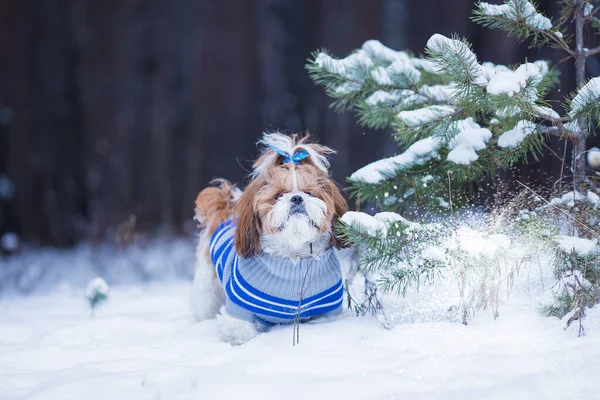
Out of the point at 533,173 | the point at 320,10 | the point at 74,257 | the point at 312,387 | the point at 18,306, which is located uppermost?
the point at 320,10

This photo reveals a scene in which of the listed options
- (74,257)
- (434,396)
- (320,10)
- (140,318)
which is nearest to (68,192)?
(74,257)

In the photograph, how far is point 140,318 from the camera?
3.66 meters

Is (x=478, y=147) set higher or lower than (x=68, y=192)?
higher

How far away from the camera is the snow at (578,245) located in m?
2.36

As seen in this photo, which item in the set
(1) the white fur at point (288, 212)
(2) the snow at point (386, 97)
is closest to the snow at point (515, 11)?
(2) the snow at point (386, 97)

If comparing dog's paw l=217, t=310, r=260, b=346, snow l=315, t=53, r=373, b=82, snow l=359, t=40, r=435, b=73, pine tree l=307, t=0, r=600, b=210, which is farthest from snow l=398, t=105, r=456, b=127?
dog's paw l=217, t=310, r=260, b=346

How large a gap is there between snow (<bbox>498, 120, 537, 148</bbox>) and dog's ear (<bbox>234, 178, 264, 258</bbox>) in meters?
1.23

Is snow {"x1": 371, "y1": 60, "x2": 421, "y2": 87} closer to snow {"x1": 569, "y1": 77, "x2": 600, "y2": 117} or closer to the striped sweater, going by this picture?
snow {"x1": 569, "y1": 77, "x2": 600, "y2": 117}

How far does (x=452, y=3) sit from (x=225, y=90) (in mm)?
4555

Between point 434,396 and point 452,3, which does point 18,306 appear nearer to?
point 434,396

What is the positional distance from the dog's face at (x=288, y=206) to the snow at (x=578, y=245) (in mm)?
1091

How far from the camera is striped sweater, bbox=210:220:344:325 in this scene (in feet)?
9.64

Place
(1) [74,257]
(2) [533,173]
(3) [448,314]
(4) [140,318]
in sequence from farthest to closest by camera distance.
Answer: (1) [74,257], (4) [140,318], (2) [533,173], (3) [448,314]

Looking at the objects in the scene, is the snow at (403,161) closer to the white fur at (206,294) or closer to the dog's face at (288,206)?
the dog's face at (288,206)
